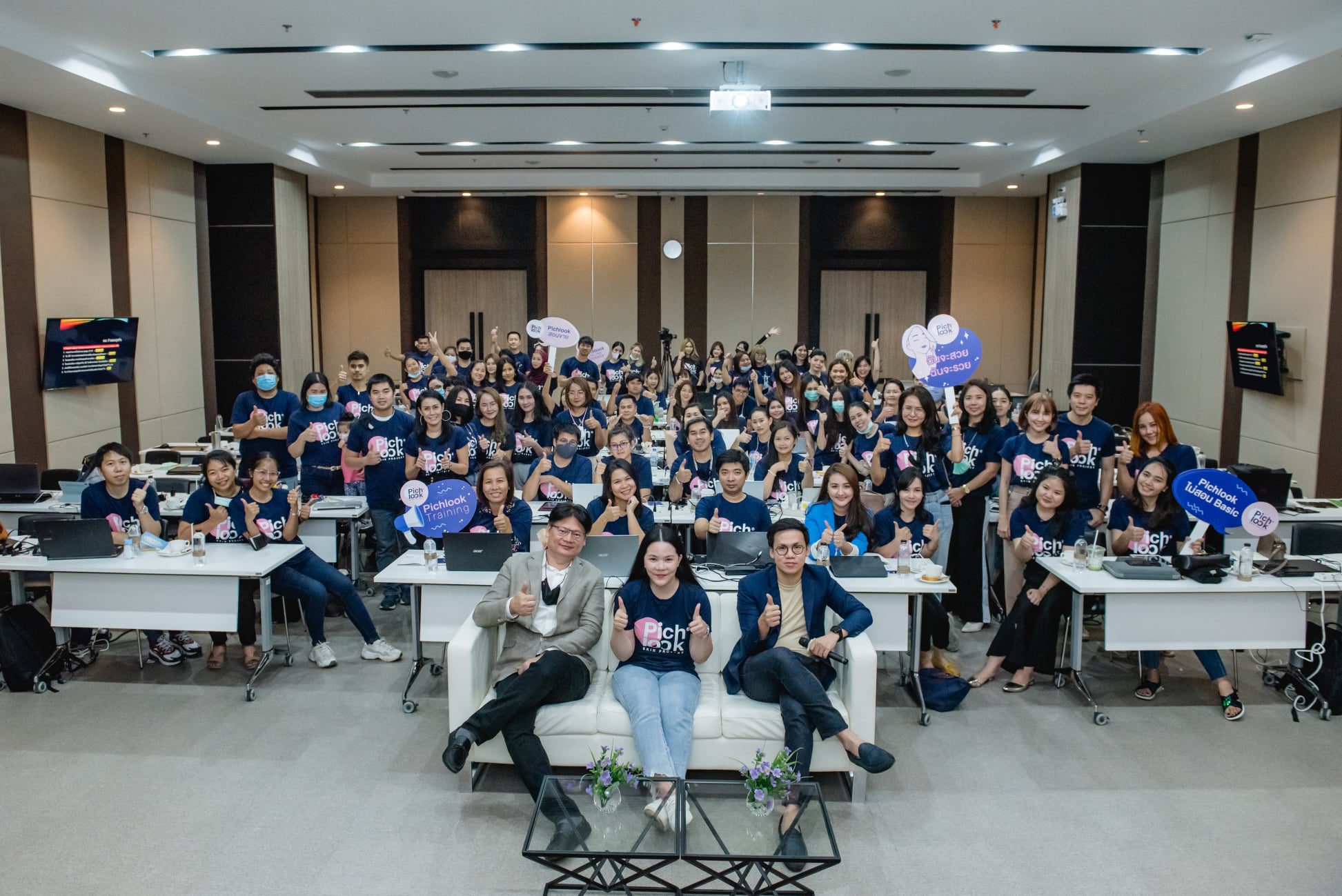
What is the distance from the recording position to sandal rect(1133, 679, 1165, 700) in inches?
209

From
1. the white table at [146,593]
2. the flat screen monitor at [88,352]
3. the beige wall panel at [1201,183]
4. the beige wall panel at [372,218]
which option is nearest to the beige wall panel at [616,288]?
the beige wall panel at [372,218]

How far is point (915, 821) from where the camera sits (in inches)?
160

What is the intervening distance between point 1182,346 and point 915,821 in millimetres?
8839

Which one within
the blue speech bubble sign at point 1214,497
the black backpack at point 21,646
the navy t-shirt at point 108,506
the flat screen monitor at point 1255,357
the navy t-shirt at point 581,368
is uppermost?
the flat screen monitor at point 1255,357

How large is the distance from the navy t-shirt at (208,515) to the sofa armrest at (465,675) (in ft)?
7.03

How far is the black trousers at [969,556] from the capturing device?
6391mm

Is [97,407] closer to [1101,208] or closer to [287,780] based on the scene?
[287,780]

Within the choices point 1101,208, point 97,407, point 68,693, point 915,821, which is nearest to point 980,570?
point 915,821

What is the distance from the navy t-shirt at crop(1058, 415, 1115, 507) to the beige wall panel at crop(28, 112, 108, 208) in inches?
348

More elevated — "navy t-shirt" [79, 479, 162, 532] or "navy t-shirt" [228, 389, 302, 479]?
"navy t-shirt" [228, 389, 302, 479]

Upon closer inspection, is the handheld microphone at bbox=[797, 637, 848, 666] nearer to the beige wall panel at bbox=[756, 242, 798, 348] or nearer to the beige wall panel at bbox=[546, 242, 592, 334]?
the beige wall panel at bbox=[756, 242, 798, 348]

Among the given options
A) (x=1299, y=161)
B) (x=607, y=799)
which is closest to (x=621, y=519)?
(x=607, y=799)

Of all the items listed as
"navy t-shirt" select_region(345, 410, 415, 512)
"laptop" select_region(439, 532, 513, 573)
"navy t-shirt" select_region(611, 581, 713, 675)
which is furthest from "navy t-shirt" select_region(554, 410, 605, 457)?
"navy t-shirt" select_region(611, 581, 713, 675)

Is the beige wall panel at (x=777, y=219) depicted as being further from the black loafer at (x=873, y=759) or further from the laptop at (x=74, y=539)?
the black loafer at (x=873, y=759)
